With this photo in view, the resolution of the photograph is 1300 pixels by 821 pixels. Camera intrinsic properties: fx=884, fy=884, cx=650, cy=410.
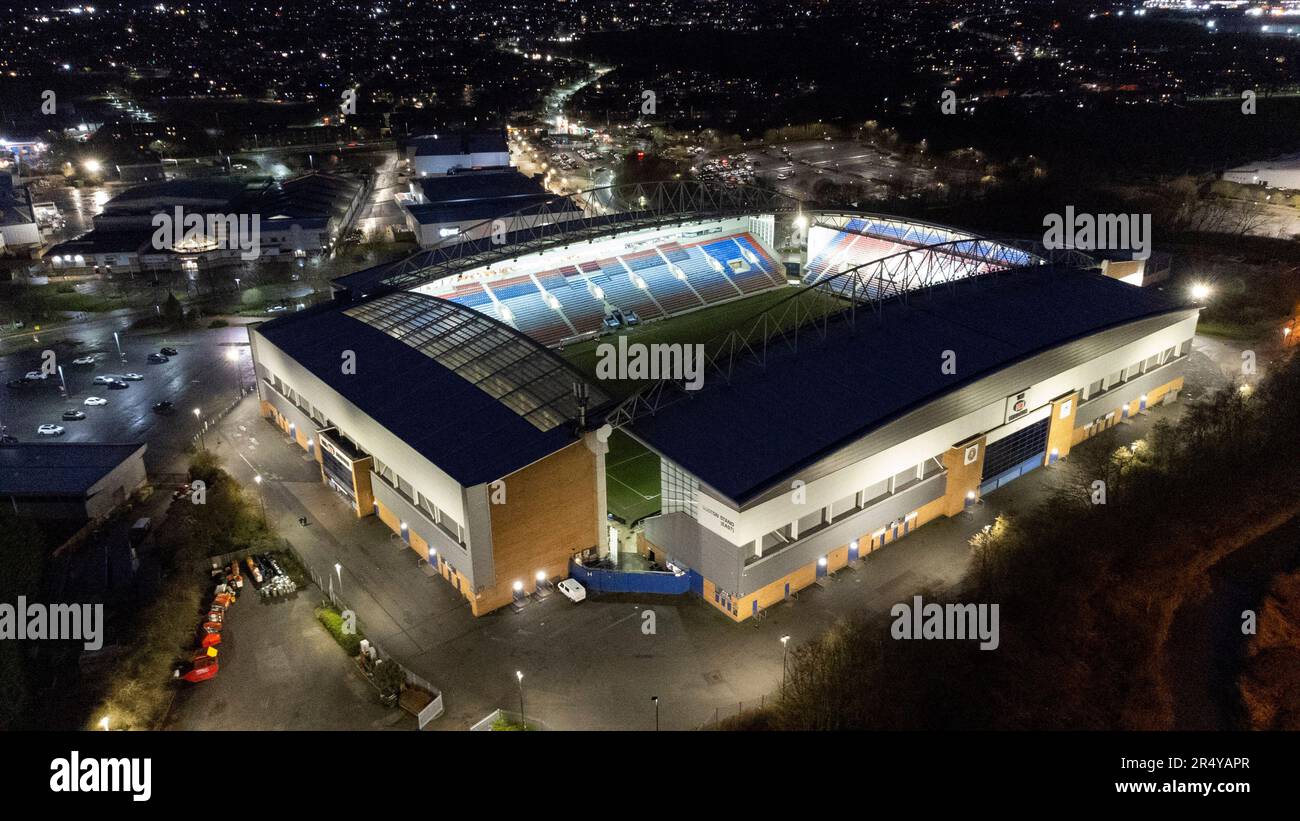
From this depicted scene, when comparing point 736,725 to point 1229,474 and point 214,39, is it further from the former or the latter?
point 214,39

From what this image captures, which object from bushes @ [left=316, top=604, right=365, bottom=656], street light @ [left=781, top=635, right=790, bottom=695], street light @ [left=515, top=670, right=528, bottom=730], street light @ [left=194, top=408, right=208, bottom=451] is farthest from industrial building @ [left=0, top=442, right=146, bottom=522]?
street light @ [left=781, top=635, right=790, bottom=695]

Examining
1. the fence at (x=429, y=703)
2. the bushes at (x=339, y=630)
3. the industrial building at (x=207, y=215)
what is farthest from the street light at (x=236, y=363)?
the fence at (x=429, y=703)

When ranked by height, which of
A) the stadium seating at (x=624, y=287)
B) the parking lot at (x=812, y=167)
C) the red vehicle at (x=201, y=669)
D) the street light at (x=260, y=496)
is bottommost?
the red vehicle at (x=201, y=669)

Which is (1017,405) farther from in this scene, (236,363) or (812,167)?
(812,167)

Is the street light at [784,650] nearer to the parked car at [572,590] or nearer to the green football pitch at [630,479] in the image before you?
the parked car at [572,590]

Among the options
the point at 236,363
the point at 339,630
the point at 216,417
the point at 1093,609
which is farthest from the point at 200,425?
the point at 1093,609

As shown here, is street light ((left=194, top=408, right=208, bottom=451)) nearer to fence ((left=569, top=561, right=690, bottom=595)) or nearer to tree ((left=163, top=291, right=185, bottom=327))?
tree ((left=163, top=291, right=185, bottom=327))

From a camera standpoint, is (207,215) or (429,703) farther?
(207,215)

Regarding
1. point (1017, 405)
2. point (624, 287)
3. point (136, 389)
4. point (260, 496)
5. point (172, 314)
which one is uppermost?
point (624, 287)
